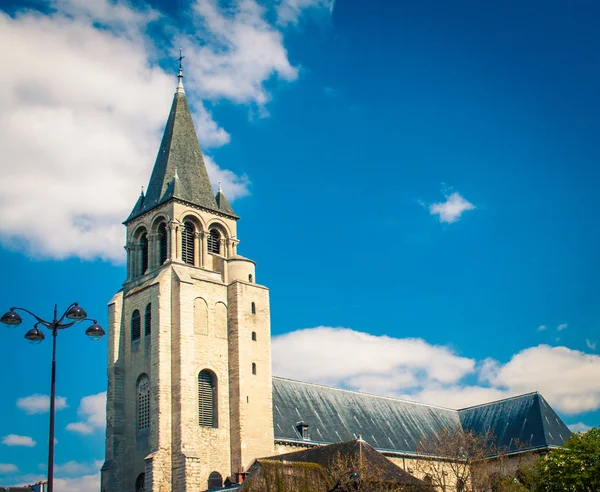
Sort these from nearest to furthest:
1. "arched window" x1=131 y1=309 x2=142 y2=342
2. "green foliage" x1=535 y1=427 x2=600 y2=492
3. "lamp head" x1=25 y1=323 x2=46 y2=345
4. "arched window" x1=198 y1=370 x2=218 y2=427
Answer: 1. "lamp head" x1=25 y1=323 x2=46 y2=345
2. "green foliage" x1=535 y1=427 x2=600 y2=492
3. "arched window" x1=198 y1=370 x2=218 y2=427
4. "arched window" x1=131 y1=309 x2=142 y2=342

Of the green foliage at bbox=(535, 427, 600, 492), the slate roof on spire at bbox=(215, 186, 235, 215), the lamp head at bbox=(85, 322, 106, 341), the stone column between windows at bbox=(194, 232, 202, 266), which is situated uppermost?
the slate roof on spire at bbox=(215, 186, 235, 215)

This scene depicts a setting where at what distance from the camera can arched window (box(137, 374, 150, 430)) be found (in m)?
42.3

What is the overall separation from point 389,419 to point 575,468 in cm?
1728

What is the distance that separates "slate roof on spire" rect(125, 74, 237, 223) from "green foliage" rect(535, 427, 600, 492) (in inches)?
931

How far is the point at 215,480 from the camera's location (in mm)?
40656

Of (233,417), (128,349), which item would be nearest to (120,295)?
(128,349)

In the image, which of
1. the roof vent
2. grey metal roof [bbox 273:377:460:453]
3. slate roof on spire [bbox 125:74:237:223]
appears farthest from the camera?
grey metal roof [bbox 273:377:460:453]

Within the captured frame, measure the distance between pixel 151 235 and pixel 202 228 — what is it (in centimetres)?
309

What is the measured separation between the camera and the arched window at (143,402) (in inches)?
1667

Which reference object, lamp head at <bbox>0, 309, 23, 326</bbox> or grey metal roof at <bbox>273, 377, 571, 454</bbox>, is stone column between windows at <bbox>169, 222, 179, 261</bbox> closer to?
grey metal roof at <bbox>273, 377, 571, 454</bbox>

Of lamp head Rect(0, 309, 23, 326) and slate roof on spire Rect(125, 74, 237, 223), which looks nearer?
lamp head Rect(0, 309, 23, 326)

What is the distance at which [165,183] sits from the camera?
47844 mm

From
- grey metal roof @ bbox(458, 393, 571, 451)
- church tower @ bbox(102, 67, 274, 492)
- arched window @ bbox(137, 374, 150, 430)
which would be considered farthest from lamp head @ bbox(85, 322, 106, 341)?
grey metal roof @ bbox(458, 393, 571, 451)

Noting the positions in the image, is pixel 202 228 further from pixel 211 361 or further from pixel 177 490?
pixel 177 490
